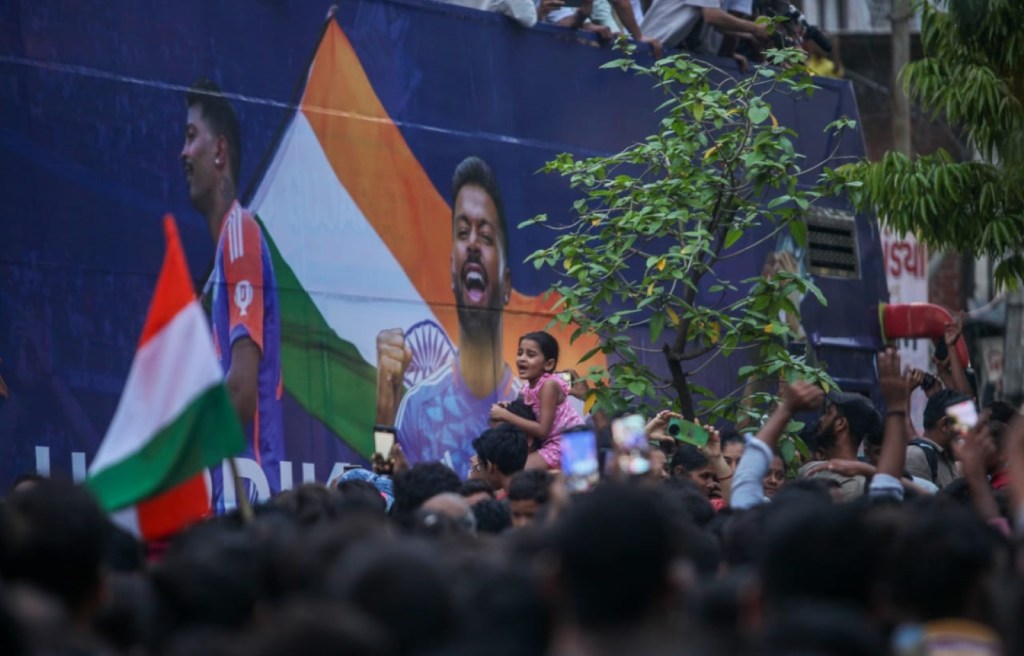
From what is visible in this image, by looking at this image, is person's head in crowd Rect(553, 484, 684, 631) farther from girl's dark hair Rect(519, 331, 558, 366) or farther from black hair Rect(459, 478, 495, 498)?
girl's dark hair Rect(519, 331, 558, 366)

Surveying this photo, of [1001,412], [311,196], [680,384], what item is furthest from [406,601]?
[311,196]

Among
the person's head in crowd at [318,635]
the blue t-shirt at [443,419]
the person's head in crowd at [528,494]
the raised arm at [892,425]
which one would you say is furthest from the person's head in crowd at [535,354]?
the person's head in crowd at [318,635]

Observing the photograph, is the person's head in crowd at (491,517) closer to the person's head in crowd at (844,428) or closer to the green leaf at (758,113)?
the person's head in crowd at (844,428)

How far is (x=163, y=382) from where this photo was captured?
250 inches

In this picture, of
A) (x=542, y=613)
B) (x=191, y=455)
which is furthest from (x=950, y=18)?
(x=542, y=613)

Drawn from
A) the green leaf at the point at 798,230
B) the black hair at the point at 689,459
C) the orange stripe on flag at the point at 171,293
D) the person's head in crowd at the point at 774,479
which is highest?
the green leaf at the point at 798,230

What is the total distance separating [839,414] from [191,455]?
3.90m

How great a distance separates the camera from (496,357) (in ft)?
41.7

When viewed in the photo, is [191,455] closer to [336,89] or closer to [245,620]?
[245,620]

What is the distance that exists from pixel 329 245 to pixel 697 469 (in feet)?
10.9

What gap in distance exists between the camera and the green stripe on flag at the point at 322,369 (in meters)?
11.4

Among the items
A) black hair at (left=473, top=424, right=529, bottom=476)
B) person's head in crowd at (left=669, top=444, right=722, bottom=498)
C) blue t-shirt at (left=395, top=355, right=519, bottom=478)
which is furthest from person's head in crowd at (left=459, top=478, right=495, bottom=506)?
blue t-shirt at (left=395, top=355, right=519, bottom=478)

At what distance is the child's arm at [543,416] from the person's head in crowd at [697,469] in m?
0.73

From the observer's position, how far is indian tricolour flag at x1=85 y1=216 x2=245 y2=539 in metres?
6.20
